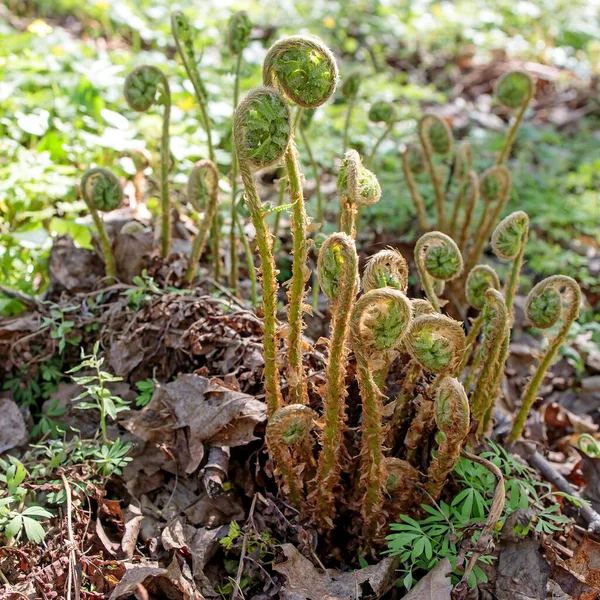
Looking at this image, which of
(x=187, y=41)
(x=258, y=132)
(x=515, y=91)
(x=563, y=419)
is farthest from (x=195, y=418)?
(x=515, y=91)

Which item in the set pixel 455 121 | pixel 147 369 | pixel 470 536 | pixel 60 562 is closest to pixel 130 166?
pixel 147 369

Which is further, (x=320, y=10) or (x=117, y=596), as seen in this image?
(x=320, y=10)

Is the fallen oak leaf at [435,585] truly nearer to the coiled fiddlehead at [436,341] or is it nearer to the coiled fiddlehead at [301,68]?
the coiled fiddlehead at [436,341]

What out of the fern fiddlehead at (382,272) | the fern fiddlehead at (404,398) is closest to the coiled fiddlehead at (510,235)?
the fern fiddlehead at (404,398)

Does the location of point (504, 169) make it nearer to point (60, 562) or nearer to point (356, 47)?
point (60, 562)

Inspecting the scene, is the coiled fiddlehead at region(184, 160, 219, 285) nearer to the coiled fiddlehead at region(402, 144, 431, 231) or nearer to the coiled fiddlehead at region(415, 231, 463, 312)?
the coiled fiddlehead at region(415, 231, 463, 312)

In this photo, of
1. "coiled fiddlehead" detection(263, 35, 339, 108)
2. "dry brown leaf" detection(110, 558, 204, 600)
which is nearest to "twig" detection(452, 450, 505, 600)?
"dry brown leaf" detection(110, 558, 204, 600)
